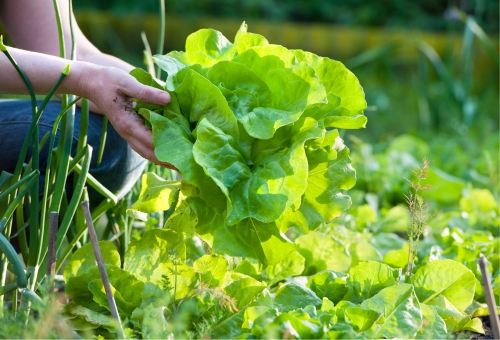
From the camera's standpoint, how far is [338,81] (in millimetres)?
1014

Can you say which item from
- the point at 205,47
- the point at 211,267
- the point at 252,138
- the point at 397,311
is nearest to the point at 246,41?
the point at 205,47

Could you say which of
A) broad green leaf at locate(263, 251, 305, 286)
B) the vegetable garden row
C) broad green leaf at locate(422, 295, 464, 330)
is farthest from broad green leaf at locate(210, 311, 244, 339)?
broad green leaf at locate(422, 295, 464, 330)

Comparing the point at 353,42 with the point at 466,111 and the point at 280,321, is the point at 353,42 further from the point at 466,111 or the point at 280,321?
the point at 280,321

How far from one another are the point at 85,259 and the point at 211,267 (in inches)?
8.8

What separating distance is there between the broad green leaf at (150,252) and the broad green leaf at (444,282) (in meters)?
0.44

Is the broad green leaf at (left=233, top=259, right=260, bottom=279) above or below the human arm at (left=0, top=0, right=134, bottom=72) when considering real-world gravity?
below

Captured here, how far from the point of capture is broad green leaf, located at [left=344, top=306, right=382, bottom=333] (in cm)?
92

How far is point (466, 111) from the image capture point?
3.00 meters

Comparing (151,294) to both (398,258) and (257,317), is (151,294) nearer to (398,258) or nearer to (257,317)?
(257,317)

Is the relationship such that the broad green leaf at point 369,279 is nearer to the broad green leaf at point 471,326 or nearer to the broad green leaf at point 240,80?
the broad green leaf at point 471,326

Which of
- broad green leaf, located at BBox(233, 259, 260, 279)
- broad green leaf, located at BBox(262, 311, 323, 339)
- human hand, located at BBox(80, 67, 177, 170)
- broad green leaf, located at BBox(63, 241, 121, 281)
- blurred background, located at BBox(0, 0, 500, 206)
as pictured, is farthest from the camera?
blurred background, located at BBox(0, 0, 500, 206)

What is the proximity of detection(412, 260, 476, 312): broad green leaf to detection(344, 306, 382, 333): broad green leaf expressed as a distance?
22 cm

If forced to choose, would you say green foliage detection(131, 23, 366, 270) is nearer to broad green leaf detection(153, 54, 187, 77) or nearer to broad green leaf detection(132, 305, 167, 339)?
broad green leaf detection(153, 54, 187, 77)

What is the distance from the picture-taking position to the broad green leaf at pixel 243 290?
1.01 metres
